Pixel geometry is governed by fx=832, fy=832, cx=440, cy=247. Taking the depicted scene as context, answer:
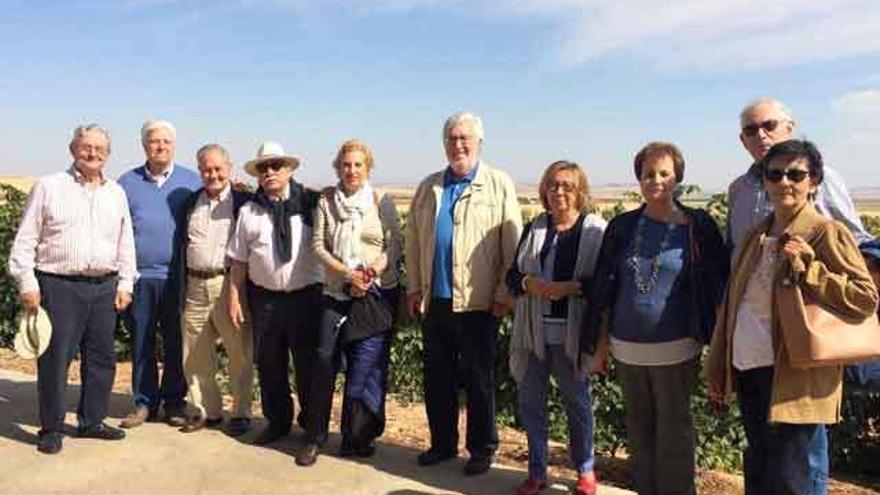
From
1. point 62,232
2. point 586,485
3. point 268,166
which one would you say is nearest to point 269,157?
point 268,166

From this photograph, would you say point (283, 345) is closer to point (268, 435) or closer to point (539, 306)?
point (268, 435)

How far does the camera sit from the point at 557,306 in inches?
169

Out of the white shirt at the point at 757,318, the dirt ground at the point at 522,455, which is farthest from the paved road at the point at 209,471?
the white shirt at the point at 757,318

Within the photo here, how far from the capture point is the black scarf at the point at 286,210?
5.15m

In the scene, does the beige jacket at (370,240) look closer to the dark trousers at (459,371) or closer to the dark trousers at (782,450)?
the dark trousers at (459,371)

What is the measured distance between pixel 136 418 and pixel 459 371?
2351mm

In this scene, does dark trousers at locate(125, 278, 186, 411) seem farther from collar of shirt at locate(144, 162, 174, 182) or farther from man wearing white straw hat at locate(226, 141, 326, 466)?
collar of shirt at locate(144, 162, 174, 182)

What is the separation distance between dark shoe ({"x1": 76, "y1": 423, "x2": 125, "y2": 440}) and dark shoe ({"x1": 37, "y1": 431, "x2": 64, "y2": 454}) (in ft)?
0.63

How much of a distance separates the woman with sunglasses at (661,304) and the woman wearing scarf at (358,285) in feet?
4.95

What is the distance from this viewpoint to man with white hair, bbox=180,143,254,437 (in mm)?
5469

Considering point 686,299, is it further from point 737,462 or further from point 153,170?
point 153,170

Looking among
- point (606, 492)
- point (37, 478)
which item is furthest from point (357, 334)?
point (37, 478)

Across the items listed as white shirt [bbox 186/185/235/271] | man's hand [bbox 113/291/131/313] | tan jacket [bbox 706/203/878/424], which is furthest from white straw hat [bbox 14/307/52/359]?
tan jacket [bbox 706/203/878/424]

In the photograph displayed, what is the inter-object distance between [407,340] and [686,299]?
378cm
